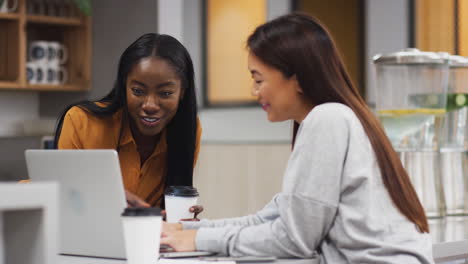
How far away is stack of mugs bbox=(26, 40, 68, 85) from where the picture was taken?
4035 millimetres

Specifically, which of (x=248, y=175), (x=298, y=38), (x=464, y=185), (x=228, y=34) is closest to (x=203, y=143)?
(x=248, y=175)

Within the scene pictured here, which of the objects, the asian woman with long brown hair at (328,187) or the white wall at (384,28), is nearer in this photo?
the asian woman with long brown hair at (328,187)

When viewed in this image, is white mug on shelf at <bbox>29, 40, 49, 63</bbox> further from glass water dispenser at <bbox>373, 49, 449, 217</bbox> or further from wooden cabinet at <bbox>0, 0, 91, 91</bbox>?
glass water dispenser at <bbox>373, 49, 449, 217</bbox>

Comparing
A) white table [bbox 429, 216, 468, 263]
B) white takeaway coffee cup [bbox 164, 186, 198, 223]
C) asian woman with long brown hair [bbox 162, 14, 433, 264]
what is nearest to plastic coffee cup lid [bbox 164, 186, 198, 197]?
white takeaway coffee cup [bbox 164, 186, 198, 223]

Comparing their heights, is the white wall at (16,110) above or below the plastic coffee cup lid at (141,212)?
above

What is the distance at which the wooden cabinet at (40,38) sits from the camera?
12.9 feet

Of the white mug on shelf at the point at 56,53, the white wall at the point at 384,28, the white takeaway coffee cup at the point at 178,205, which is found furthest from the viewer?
the white wall at the point at 384,28

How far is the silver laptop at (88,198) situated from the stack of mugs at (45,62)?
2636mm

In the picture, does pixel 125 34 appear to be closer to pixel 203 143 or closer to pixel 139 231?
pixel 203 143

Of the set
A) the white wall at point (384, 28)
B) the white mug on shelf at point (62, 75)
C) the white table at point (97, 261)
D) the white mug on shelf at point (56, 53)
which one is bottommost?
the white table at point (97, 261)

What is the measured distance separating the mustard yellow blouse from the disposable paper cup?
79 centimetres

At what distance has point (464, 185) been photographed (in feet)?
8.42

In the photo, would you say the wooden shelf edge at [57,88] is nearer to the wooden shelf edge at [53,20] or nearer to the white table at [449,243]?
the wooden shelf edge at [53,20]

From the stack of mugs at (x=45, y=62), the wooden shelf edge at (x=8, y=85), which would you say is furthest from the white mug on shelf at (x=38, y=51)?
the wooden shelf edge at (x=8, y=85)
